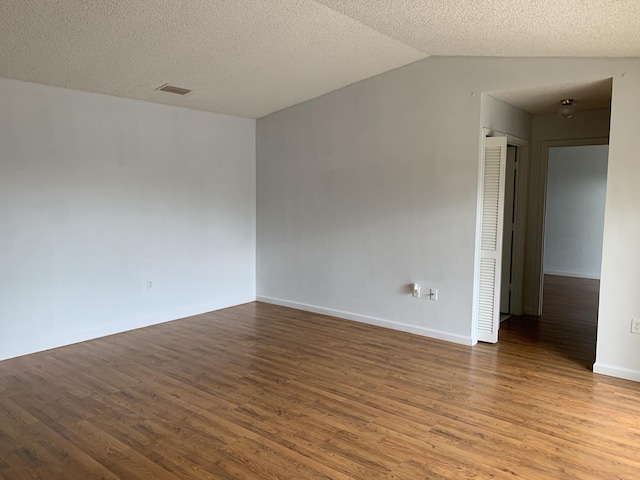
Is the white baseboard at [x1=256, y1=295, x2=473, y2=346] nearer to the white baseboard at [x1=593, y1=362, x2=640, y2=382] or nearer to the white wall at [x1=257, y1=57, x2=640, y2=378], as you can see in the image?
the white wall at [x1=257, y1=57, x2=640, y2=378]

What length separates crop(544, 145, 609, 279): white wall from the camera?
8.49 meters

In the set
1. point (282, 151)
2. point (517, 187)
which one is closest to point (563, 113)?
point (517, 187)

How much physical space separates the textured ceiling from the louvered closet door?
46 cm

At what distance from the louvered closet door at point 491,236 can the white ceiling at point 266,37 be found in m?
0.91

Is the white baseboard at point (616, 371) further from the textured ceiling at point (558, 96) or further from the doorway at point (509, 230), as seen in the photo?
the textured ceiling at point (558, 96)

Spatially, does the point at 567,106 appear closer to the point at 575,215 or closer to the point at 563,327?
the point at 563,327

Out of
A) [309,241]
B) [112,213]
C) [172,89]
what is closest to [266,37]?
[172,89]

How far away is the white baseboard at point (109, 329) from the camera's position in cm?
422

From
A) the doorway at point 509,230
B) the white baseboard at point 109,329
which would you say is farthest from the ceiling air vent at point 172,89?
the doorway at point 509,230

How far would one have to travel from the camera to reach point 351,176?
5.38 meters

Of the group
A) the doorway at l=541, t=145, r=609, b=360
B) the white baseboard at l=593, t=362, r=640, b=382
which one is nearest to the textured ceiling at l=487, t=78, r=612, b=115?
the white baseboard at l=593, t=362, r=640, b=382

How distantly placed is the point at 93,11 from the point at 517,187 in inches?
181

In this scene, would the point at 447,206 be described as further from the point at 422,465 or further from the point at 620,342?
the point at 422,465

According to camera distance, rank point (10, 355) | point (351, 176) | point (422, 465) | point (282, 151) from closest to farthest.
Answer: point (422, 465), point (10, 355), point (351, 176), point (282, 151)
